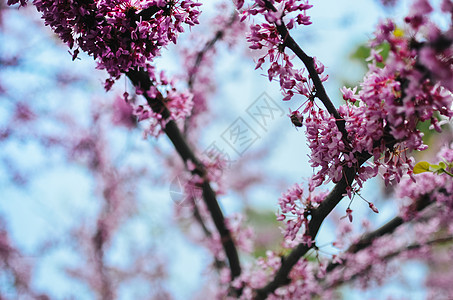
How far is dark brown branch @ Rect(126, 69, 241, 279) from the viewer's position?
198cm

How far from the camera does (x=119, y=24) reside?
1.50 metres

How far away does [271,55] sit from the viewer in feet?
4.60

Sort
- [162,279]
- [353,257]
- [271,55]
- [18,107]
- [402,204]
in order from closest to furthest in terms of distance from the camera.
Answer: [271,55] → [402,204] → [353,257] → [18,107] → [162,279]

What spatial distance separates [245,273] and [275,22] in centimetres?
205

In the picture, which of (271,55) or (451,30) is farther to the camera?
(271,55)

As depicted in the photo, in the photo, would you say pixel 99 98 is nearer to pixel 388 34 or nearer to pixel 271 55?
pixel 271 55

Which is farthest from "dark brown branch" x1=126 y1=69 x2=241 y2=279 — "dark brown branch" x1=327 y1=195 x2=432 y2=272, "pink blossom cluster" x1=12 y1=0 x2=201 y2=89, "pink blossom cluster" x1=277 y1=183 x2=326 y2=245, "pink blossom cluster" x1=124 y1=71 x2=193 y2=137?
"pink blossom cluster" x1=277 y1=183 x2=326 y2=245

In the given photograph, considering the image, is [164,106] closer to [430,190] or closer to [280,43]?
[280,43]

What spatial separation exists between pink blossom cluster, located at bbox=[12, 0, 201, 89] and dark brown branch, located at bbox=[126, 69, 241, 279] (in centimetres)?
35

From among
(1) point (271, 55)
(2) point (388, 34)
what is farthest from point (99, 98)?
(2) point (388, 34)

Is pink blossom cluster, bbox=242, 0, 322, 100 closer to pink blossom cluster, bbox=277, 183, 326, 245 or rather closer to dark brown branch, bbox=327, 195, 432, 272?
pink blossom cluster, bbox=277, 183, 326, 245

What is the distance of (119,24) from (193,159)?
1.27 meters

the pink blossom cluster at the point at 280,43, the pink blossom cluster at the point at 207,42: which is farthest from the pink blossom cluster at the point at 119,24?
the pink blossom cluster at the point at 207,42

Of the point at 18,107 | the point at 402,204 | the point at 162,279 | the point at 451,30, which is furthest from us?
the point at 162,279
